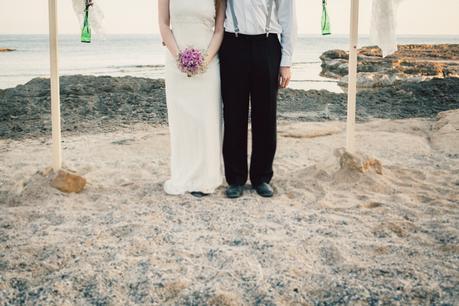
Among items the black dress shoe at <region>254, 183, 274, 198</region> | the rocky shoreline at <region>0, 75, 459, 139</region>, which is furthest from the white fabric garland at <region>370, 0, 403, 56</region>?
the rocky shoreline at <region>0, 75, 459, 139</region>

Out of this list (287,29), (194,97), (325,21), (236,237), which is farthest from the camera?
(325,21)

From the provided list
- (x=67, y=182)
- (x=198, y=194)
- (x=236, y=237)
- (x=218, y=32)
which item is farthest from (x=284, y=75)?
(x=67, y=182)

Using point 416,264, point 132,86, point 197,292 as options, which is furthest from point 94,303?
point 132,86

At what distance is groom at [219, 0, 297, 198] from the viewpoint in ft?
12.0

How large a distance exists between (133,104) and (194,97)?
4407 millimetres

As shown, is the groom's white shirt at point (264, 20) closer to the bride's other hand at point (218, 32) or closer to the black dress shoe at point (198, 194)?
the bride's other hand at point (218, 32)

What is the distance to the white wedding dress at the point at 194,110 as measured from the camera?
3.77 metres

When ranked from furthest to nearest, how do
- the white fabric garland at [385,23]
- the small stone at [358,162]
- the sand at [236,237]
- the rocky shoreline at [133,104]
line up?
the rocky shoreline at [133,104] → the small stone at [358,162] → the white fabric garland at [385,23] → the sand at [236,237]

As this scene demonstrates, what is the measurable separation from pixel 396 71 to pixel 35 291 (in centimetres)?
1476

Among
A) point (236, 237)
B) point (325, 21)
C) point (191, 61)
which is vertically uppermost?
point (325, 21)

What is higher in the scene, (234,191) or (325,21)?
(325,21)

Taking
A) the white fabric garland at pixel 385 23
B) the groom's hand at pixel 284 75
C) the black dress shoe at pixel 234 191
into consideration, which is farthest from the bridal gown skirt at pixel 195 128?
the white fabric garland at pixel 385 23

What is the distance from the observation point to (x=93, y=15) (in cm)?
397

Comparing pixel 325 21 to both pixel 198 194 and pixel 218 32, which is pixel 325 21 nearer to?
pixel 218 32
